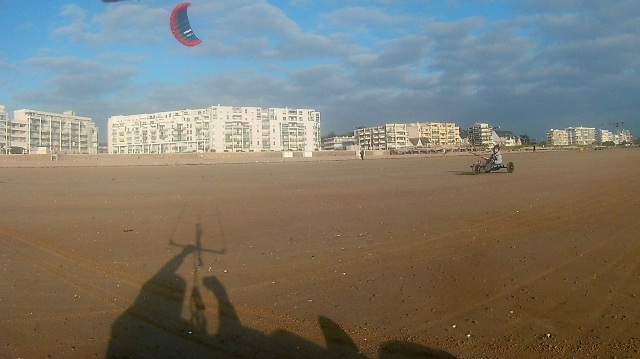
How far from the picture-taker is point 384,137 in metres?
141

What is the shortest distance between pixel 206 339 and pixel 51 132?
81.0 m

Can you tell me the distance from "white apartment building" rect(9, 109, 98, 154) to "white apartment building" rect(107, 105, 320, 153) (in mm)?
22136

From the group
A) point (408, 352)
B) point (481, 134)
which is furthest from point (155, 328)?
point (481, 134)

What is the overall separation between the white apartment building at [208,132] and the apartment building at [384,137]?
27489 millimetres

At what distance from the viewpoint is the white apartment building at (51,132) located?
69.2 metres

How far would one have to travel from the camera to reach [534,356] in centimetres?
354

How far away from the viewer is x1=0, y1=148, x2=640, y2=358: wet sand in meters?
3.86

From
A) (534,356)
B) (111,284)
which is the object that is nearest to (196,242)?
(111,284)

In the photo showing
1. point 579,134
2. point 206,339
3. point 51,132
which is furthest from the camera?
point 579,134

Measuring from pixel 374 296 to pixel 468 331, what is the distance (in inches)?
44.9

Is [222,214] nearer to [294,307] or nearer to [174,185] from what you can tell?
[294,307]

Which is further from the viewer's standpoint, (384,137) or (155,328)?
(384,137)

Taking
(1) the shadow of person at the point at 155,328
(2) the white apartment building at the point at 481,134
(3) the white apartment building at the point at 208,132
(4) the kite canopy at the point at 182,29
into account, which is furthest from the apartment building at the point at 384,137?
(1) the shadow of person at the point at 155,328

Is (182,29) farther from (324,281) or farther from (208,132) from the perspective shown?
(208,132)
